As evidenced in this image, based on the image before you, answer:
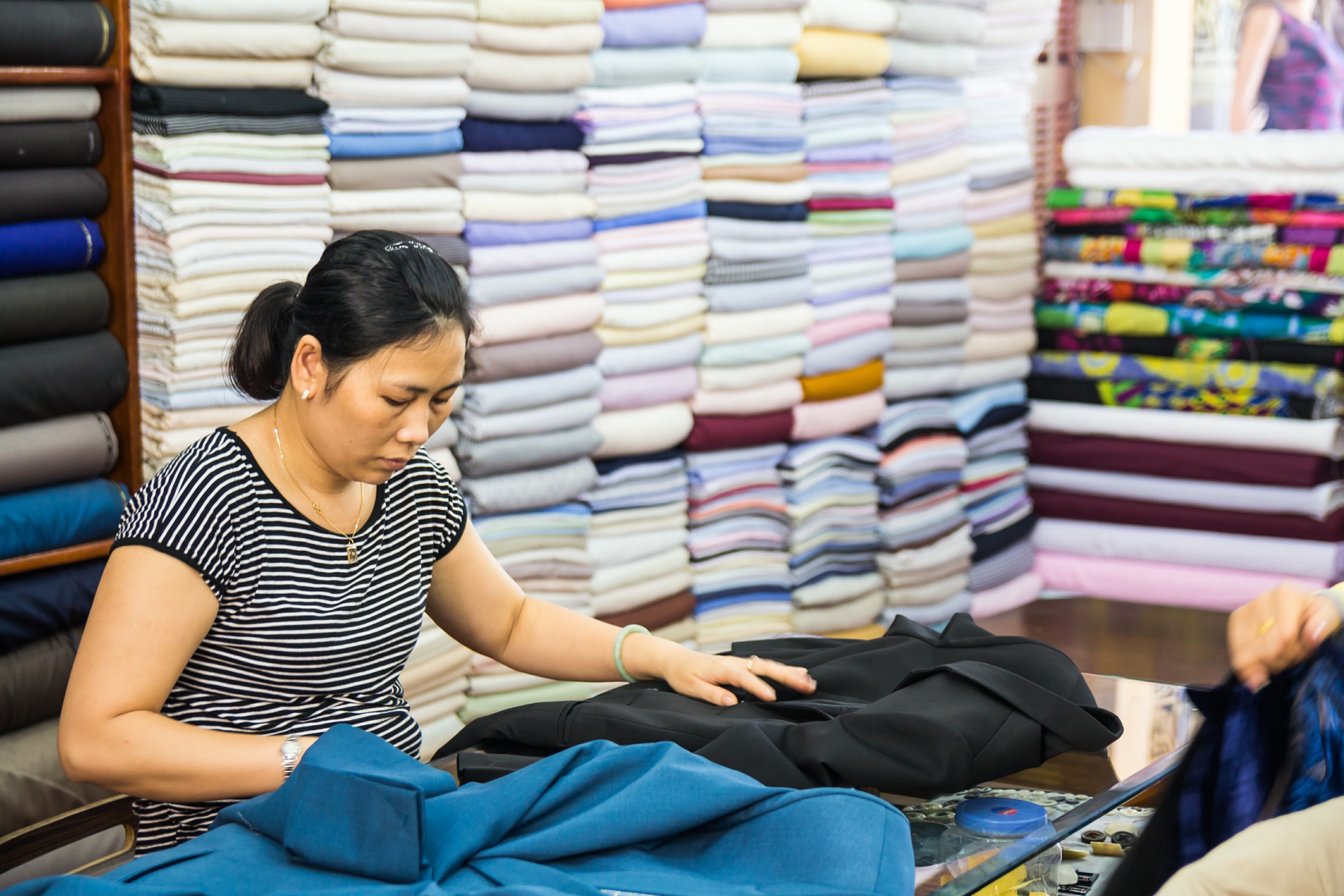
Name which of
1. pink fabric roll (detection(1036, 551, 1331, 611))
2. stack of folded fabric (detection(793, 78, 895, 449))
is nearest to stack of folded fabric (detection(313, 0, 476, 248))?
stack of folded fabric (detection(793, 78, 895, 449))

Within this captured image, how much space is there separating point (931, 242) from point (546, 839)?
10.5 feet

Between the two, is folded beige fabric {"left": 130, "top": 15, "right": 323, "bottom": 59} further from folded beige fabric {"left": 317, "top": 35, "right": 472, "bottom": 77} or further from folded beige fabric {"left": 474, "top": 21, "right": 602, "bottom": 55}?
folded beige fabric {"left": 474, "top": 21, "right": 602, "bottom": 55}

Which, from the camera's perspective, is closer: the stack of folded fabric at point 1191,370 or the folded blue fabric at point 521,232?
the folded blue fabric at point 521,232

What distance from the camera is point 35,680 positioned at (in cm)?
221

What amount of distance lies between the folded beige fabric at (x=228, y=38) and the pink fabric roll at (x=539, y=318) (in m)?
0.64

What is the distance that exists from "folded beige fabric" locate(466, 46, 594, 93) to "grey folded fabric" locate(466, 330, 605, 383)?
0.53m

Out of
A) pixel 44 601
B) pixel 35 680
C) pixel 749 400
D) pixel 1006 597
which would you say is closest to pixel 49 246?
pixel 44 601

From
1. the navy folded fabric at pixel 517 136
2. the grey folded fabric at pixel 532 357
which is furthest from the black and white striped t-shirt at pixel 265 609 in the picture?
the navy folded fabric at pixel 517 136

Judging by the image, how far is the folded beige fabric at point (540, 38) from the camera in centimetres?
284

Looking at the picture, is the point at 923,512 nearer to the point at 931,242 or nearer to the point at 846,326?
the point at 846,326

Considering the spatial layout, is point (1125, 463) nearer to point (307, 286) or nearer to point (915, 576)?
point (915, 576)

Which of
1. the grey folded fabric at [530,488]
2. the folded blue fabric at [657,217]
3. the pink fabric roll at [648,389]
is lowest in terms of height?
the grey folded fabric at [530,488]

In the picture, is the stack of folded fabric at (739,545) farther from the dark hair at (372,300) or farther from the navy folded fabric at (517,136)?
the dark hair at (372,300)

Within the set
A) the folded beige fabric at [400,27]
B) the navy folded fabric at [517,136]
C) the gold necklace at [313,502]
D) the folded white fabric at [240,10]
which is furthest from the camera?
the navy folded fabric at [517,136]
